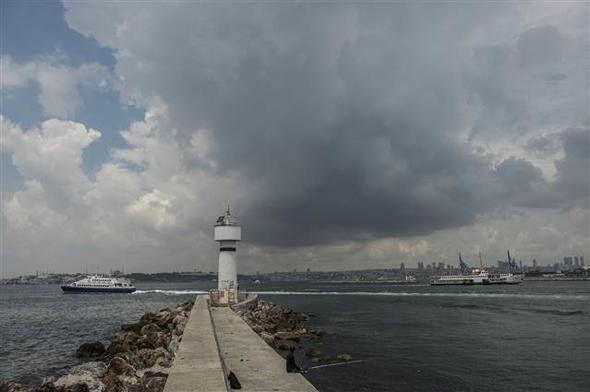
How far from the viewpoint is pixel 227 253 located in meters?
44.0

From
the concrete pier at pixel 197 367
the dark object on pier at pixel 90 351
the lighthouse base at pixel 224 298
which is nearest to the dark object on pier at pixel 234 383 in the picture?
A: the concrete pier at pixel 197 367

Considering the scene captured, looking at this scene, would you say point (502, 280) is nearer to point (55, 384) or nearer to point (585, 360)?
point (585, 360)

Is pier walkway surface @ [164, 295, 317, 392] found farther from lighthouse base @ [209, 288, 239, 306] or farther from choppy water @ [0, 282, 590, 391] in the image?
lighthouse base @ [209, 288, 239, 306]

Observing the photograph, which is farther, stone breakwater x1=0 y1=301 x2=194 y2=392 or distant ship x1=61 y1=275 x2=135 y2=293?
distant ship x1=61 y1=275 x2=135 y2=293

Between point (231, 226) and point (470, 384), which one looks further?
point (231, 226)

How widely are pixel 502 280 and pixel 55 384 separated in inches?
7100

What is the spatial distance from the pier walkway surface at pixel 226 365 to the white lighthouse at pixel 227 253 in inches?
671

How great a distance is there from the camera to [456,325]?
157ft

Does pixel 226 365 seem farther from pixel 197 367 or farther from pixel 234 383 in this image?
pixel 234 383

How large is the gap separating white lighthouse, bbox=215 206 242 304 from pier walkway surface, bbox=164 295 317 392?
1704cm

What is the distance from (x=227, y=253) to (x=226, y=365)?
84.9 ft

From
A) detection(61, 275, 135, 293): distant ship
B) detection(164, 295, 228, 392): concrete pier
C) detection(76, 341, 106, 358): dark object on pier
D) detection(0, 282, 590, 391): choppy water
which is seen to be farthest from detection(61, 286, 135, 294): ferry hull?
detection(164, 295, 228, 392): concrete pier

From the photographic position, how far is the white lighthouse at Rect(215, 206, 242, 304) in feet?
143

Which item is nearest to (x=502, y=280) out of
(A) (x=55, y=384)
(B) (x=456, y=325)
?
(B) (x=456, y=325)
